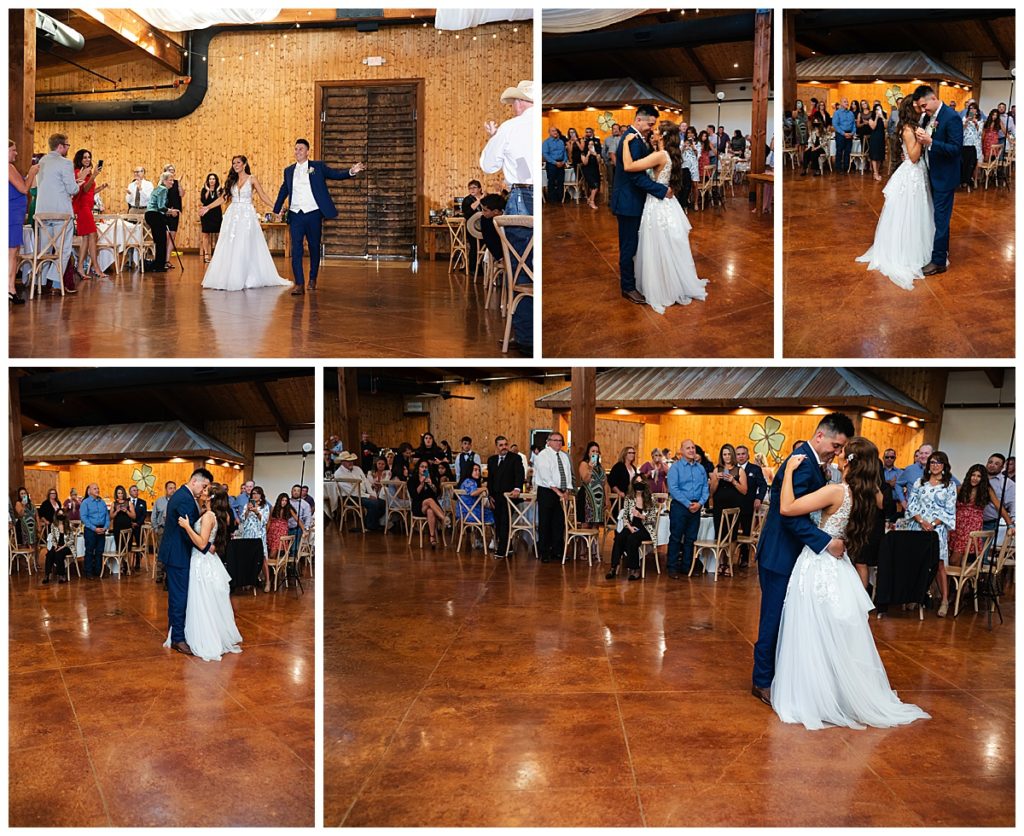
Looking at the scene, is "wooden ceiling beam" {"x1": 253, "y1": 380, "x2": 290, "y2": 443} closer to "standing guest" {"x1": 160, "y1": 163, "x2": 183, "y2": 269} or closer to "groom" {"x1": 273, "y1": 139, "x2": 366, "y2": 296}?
"groom" {"x1": 273, "y1": 139, "x2": 366, "y2": 296}

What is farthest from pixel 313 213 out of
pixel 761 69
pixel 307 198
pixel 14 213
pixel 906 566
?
pixel 906 566

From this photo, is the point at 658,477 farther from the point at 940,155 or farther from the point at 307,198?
the point at 940,155

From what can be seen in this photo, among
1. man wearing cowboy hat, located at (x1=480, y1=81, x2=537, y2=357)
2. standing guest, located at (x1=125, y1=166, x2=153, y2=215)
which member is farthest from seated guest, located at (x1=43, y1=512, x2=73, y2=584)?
man wearing cowboy hat, located at (x1=480, y1=81, x2=537, y2=357)

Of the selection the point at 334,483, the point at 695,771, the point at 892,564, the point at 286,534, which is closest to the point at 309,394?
the point at 334,483

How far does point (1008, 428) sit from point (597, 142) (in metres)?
8.04

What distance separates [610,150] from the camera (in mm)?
4277

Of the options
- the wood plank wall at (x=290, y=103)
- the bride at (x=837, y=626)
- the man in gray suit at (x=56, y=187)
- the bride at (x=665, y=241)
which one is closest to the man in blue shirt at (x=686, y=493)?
the wood plank wall at (x=290, y=103)

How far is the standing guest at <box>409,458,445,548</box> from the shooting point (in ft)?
34.4

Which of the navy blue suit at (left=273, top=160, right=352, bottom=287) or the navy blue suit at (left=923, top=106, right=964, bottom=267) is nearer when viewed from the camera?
the navy blue suit at (left=923, top=106, right=964, bottom=267)

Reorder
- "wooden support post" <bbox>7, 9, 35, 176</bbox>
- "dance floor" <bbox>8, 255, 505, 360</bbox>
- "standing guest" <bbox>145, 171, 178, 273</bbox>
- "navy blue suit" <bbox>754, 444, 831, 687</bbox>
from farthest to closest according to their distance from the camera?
"standing guest" <bbox>145, 171, 178, 273</bbox>, "wooden support post" <bbox>7, 9, 35, 176</bbox>, "dance floor" <bbox>8, 255, 505, 360</bbox>, "navy blue suit" <bbox>754, 444, 831, 687</bbox>

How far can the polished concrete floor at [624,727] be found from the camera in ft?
11.0

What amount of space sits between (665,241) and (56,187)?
417cm

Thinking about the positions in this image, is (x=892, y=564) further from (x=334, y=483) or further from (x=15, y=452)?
(x=334, y=483)

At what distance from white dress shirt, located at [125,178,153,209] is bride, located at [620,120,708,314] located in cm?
636
